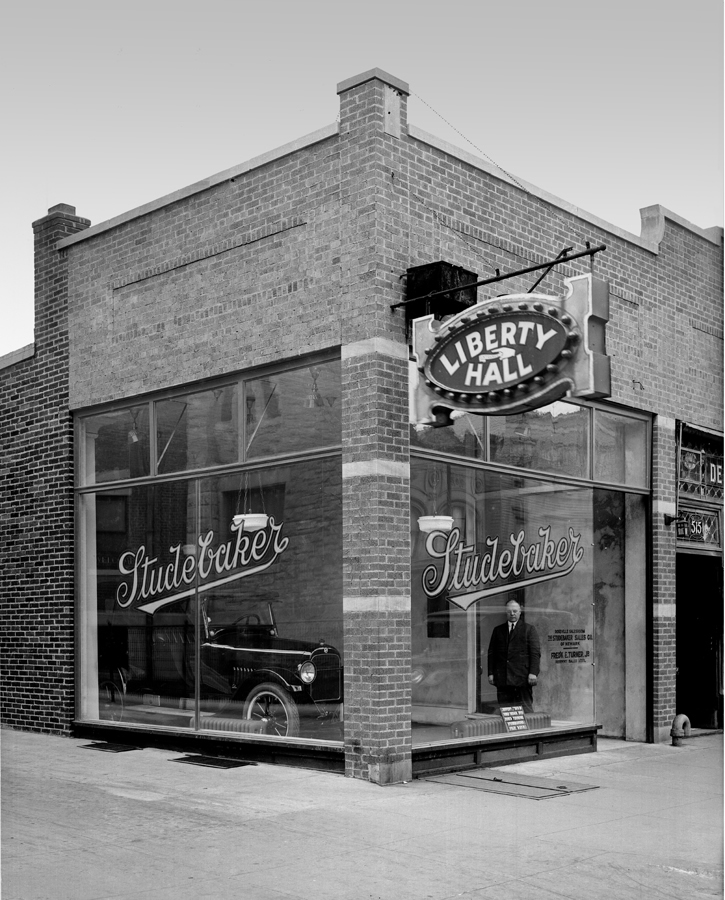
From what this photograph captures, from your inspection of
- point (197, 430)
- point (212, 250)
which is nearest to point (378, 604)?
point (197, 430)

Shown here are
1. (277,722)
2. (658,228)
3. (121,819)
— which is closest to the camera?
(121,819)

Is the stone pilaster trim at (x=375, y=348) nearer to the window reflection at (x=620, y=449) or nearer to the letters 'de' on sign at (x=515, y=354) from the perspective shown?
the letters 'de' on sign at (x=515, y=354)

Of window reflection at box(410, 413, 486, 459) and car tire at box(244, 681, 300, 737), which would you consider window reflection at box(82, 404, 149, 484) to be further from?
window reflection at box(410, 413, 486, 459)

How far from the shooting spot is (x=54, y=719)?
45.4ft

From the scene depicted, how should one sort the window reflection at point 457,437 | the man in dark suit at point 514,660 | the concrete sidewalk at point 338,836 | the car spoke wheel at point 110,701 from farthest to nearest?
the car spoke wheel at point 110,701 < the man in dark suit at point 514,660 < the window reflection at point 457,437 < the concrete sidewalk at point 338,836

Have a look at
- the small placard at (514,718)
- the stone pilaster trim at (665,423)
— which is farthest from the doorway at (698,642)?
the small placard at (514,718)

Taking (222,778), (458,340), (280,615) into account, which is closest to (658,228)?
(458,340)

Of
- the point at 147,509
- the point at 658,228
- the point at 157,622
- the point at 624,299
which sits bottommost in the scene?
the point at 157,622

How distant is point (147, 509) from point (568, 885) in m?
7.59

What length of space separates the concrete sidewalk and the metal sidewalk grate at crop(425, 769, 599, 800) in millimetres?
153

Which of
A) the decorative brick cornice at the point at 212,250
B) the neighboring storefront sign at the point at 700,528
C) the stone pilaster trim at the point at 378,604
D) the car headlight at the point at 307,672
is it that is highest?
the decorative brick cornice at the point at 212,250

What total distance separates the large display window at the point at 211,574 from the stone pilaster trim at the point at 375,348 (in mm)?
436

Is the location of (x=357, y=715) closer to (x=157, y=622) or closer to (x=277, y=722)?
(x=277, y=722)

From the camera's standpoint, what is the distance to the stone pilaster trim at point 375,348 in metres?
10.5
